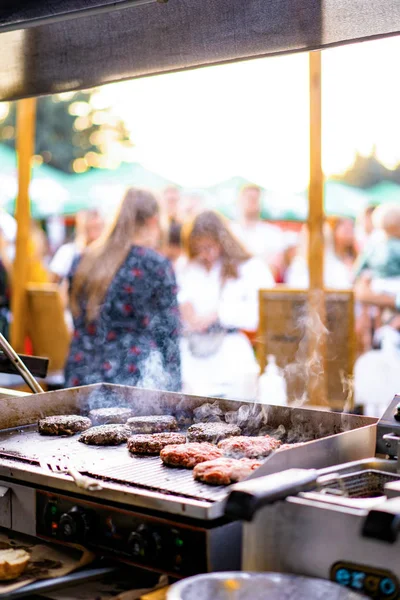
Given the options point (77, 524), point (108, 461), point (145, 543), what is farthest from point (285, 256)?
point (145, 543)

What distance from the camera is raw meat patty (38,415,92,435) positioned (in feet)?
9.53

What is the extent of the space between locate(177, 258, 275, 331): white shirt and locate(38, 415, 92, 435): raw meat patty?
3565mm

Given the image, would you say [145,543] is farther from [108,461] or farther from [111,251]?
[111,251]

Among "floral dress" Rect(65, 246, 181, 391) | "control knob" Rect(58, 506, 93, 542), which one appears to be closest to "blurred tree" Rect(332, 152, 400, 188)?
"floral dress" Rect(65, 246, 181, 391)

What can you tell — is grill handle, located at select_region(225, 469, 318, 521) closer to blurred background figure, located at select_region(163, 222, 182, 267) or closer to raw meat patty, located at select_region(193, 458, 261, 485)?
raw meat patty, located at select_region(193, 458, 261, 485)

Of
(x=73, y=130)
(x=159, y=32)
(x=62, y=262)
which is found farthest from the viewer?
(x=73, y=130)

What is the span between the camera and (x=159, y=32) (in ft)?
8.84

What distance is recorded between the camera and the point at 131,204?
16.8 feet

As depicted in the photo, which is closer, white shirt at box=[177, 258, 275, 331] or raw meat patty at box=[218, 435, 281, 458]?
raw meat patty at box=[218, 435, 281, 458]

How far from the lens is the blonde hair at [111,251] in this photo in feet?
16.5

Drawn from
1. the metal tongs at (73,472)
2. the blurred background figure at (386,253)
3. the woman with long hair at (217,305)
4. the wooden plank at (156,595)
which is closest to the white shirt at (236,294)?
the woman with long hair at (217,305)

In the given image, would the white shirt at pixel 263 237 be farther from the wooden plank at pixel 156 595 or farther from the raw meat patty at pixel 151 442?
the wooden plank at pixel 156 595

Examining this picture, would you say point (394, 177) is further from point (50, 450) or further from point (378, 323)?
point (50, 450)

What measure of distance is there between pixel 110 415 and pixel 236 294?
359cm
